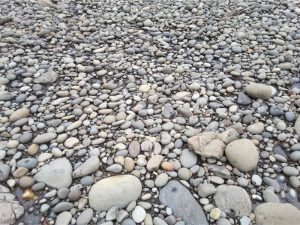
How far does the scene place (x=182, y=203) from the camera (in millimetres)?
2482

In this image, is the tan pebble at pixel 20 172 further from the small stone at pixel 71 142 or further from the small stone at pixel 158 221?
the small stone at pixel 158 221

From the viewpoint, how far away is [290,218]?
2344 mm

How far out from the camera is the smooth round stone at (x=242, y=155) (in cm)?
271

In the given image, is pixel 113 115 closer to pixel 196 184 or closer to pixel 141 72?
pixel 141 72

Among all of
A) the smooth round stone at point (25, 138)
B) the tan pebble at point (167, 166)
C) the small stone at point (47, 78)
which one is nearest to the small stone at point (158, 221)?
the tan pebble at point (167, 166)

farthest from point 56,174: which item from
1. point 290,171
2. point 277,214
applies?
point 290,171

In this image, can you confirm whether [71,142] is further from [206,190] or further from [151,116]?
[206,190]

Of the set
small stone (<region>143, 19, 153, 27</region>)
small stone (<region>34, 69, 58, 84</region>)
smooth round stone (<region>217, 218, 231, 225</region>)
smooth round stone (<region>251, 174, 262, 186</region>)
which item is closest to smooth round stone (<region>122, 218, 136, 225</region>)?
smooth round stone (<region>217, 218, 231, 225</region>)

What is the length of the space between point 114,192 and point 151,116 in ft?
3.03

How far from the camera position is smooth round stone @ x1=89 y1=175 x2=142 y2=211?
247 centimetres

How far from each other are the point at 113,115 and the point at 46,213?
1.10m

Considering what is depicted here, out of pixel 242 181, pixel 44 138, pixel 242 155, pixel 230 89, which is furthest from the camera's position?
pixel 230 89

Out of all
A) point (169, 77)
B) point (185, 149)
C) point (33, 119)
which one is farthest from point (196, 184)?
point (33, 119)

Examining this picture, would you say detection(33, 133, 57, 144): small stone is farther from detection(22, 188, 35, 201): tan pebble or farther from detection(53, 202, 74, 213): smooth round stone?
detection(53, 202, 74, 213): smooth round stone
